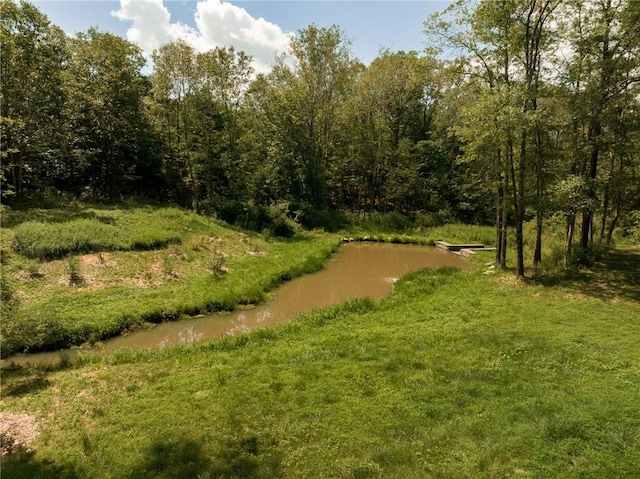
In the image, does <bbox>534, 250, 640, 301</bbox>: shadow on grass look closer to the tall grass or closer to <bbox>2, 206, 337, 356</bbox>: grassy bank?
<bbox>2, 206, 337, 356</bbox>: grassy bank

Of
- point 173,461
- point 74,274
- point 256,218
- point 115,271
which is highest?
point 256,218

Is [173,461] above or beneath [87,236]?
beneath

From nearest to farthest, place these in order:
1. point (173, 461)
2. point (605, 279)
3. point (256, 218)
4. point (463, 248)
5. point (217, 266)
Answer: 1. point (173, 461)
2. point (605, 279)
3. point (217, 266)
4. point (463, 248)
5. point (256, 218)

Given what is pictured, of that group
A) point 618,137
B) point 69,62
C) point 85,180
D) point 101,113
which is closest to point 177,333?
point 618,137

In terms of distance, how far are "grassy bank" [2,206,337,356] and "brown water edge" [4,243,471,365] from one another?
1.51 ft

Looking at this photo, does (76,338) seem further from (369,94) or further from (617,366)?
(369,94)

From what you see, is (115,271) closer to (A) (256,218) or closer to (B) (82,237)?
(B) (82,237)

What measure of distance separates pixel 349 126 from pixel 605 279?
2488 centimetres

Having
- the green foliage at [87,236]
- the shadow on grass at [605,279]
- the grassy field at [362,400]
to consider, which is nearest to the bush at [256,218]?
the green foliage at [87,236]

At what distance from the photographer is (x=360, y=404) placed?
6.36m

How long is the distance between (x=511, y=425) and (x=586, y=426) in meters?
1.03

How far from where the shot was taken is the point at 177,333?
1077 cm

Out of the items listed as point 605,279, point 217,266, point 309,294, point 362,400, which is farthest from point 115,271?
point 605,279

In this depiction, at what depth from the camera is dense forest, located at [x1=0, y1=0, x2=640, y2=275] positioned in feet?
41.3
